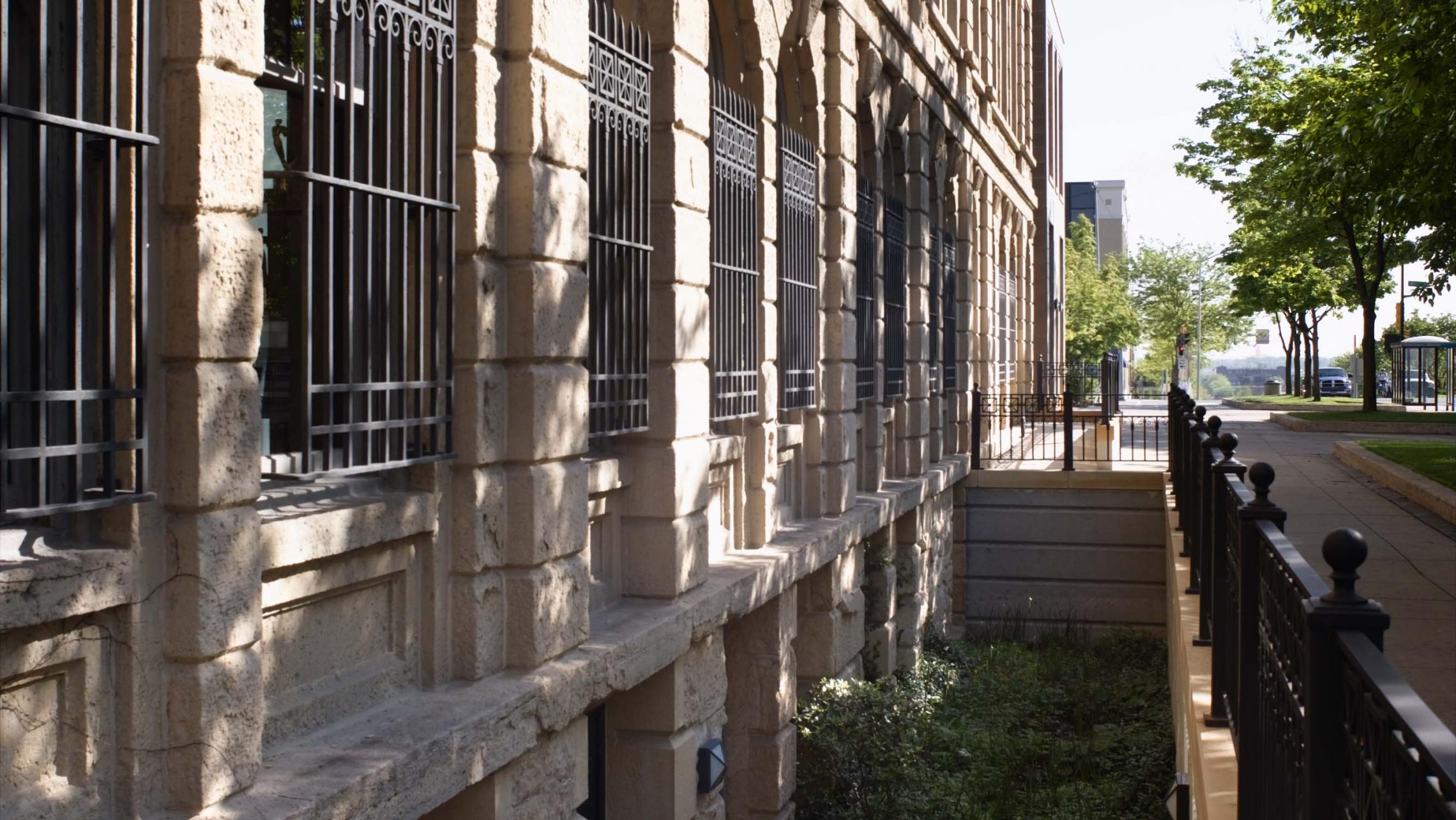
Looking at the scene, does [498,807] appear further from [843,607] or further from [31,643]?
[843,607]

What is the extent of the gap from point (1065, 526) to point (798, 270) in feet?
29.0

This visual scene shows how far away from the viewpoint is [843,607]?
11.8m

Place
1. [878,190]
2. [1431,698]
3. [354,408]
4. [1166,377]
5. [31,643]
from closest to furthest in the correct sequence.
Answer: [31,643] < [354,408] < [1431,698] < [878,190] < [1166,377]

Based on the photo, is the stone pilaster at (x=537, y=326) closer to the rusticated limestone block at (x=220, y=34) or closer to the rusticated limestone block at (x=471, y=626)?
the rusticated limestone block at (x=471, y=626)

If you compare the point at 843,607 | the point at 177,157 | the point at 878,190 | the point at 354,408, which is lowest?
the point at 843,607

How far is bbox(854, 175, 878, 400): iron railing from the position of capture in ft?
42.5

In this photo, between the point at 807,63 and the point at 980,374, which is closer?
the point at 807,63

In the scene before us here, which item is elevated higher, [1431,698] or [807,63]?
[807,63]

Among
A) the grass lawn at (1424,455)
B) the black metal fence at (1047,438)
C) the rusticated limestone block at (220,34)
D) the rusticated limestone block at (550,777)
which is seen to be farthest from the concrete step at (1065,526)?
the rusticated limestone block at (220,34)

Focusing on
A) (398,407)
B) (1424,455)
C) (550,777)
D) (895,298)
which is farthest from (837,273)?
(1424,455)

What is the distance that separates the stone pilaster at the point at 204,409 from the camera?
4.03 meters

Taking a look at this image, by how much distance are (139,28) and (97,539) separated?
4.51ft

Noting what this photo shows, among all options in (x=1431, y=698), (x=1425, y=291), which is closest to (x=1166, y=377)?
(x=1425, y=291)

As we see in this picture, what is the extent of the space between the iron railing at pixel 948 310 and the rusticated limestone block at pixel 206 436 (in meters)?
14.7
